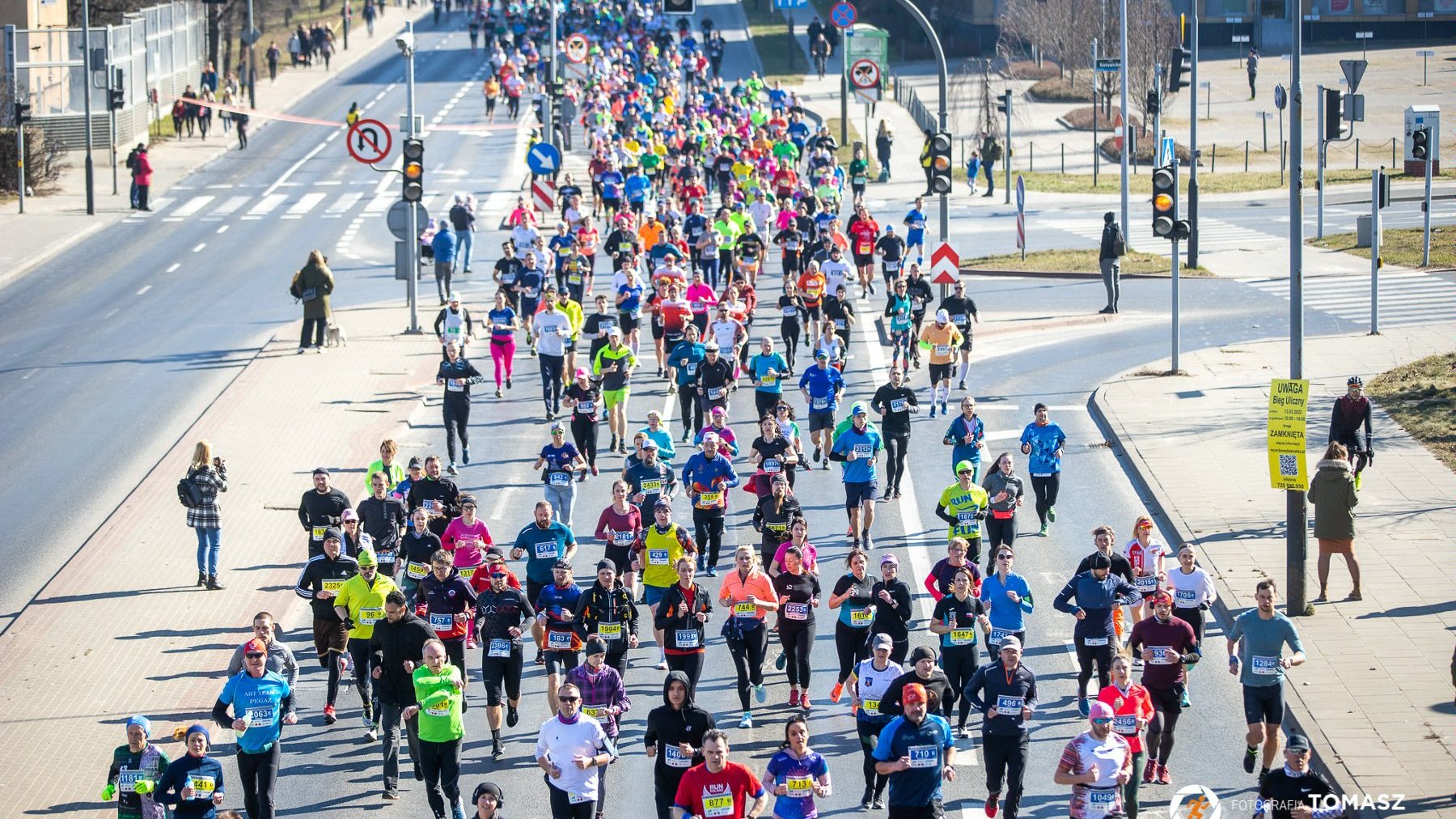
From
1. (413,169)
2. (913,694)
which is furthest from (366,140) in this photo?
(913,694)

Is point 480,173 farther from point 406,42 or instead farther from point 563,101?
point 406,42

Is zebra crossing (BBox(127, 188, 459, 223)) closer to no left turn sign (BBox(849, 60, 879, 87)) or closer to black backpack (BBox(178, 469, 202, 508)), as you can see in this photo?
no left turn sign (BBox(849, 60, 879, 87))

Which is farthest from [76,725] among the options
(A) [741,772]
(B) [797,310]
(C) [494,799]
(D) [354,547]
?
(B) [797,310]

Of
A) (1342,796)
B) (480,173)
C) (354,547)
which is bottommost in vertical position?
(1342,796)

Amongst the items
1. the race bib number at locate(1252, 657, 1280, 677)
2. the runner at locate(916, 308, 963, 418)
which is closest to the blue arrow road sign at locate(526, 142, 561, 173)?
the runner at locate(916, 308, 963, 418)

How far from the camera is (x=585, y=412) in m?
24.2

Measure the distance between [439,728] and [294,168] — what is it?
47612 mm

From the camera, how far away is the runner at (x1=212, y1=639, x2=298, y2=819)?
14.5 metres

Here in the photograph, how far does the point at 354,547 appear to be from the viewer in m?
18.2

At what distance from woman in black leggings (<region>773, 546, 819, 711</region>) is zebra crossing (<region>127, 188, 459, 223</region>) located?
112 ft

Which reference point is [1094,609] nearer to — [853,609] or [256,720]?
[853,609]

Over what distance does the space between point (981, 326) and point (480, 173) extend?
1012 inches

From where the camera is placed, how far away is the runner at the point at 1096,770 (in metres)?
13.4

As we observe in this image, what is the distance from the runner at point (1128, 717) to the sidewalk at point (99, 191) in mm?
31894
